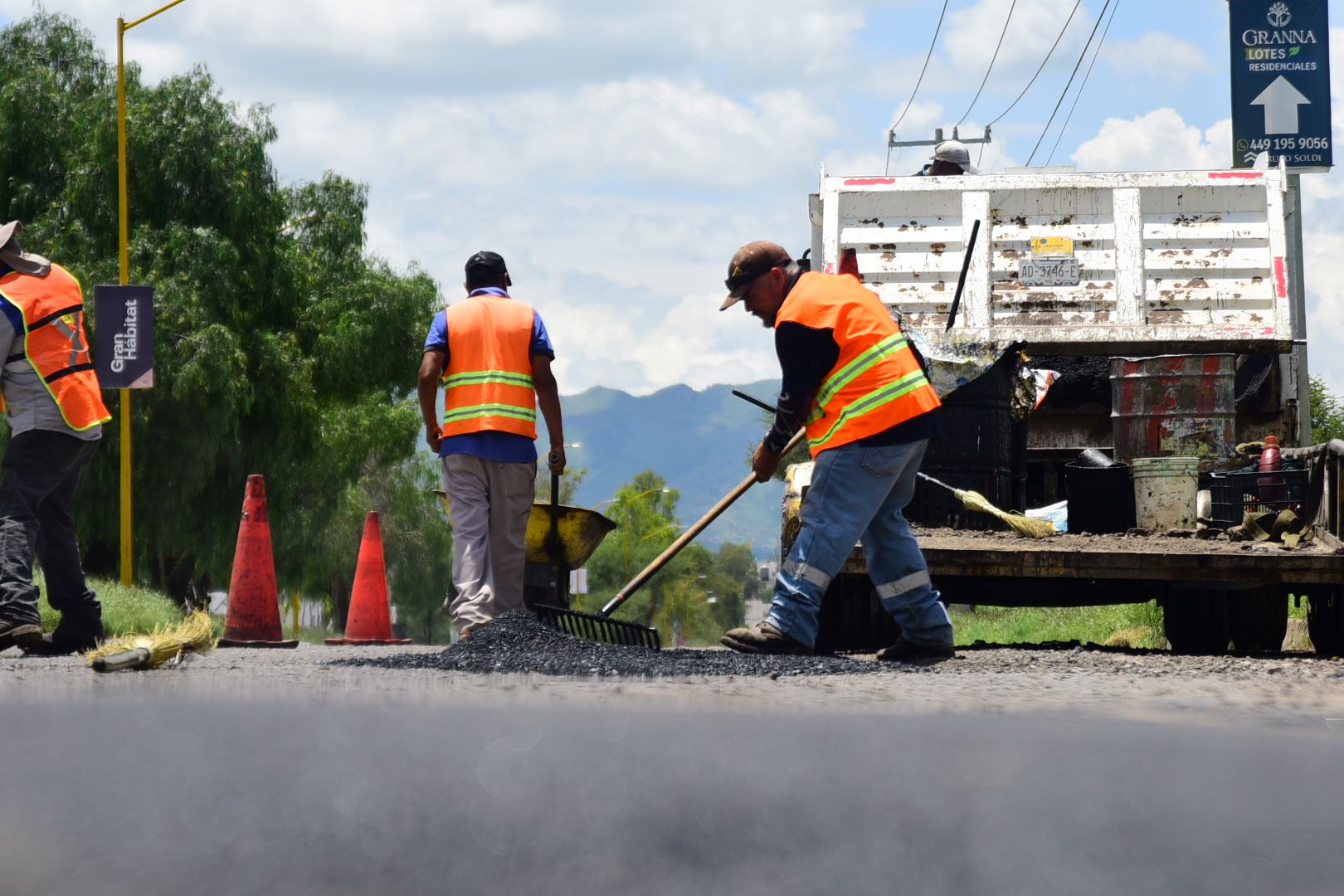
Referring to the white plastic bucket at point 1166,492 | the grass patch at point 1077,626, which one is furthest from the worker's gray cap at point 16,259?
the grass patch at point 1077,626

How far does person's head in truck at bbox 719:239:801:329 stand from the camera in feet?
18.3

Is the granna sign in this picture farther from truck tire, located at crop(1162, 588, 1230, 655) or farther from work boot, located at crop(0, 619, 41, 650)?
truck tire, located at crop(1162, 588, 1230, 655)

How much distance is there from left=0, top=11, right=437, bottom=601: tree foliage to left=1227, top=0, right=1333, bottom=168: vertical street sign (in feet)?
46.5

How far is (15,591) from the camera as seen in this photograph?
593 cm

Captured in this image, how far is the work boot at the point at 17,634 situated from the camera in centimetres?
589

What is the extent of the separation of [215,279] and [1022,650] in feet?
64.4

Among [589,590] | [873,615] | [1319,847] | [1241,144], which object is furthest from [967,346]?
[589,590]

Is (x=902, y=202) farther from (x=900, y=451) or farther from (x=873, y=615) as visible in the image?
(x=900, y=451)

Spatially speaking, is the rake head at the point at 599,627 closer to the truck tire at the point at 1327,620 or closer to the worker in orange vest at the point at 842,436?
the worker in orange vest at the point at 842,436

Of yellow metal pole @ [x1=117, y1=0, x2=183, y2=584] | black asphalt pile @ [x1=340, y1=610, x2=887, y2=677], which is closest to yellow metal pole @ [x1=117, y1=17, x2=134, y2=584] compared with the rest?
yellow metal pole @ [x1=117, y1=0, x2=183, y2=584]

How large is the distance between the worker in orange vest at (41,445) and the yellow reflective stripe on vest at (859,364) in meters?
2.89

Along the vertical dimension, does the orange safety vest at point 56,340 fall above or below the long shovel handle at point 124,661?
above

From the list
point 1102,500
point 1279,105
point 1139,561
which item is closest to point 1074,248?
point 1102,500

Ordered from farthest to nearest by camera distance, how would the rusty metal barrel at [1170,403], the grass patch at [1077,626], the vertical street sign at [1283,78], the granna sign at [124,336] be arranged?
the vertical street sign at [1283,78] < the grass patch at [1077,626] < the granna sign at [124,336] < the rusty metal barrel at [1170,403]
